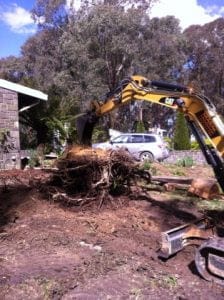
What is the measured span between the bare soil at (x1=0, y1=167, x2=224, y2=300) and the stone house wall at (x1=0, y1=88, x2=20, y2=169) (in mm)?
5707

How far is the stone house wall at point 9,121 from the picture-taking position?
1395 cm

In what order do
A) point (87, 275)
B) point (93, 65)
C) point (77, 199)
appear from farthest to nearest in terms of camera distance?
1. point (93, 65)
2. point (77, 199)
3. point (87, 275)

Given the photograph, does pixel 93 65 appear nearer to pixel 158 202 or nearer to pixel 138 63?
pixel 138 63

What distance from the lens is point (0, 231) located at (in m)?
6.30

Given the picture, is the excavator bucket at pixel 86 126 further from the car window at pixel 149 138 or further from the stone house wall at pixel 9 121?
the car window at pixel 149 138

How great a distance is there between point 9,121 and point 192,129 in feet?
28.1

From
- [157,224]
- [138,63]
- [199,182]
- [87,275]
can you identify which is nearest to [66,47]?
[138,63]

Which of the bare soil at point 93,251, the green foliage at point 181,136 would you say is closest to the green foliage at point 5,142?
the bare soil at point 93,251

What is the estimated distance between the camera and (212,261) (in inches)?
186

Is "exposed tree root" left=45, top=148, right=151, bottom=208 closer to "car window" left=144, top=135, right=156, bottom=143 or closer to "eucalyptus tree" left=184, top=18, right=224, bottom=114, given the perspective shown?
"car window" left=144, top=135, right=156, bottom=143

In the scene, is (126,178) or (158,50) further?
(158,50)

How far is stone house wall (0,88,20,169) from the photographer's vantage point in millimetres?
13953

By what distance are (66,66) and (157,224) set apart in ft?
90.5

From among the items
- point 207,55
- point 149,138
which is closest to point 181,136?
point 149,138
